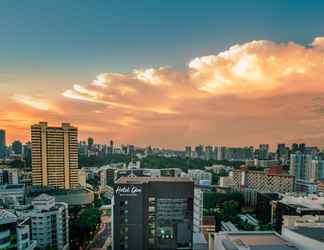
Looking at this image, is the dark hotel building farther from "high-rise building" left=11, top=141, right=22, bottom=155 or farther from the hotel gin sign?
"high-rise building" left=11, top=141, right=22, bottom=155

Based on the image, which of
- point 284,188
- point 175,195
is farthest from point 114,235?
point 284,188

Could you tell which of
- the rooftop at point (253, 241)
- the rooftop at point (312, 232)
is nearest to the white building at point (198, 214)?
the rooftop at point (253, 241)

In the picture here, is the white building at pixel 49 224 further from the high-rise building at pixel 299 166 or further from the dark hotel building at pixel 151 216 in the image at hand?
the high-rise building at pixel 299 166

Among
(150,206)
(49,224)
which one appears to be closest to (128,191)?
(150,206)

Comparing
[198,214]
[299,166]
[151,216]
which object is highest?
[151,216]

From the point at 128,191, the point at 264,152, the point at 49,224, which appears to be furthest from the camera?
the point at 264,152

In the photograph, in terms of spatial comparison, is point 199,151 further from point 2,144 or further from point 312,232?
point 312,232

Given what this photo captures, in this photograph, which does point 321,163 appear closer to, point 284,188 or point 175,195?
point 284,188
